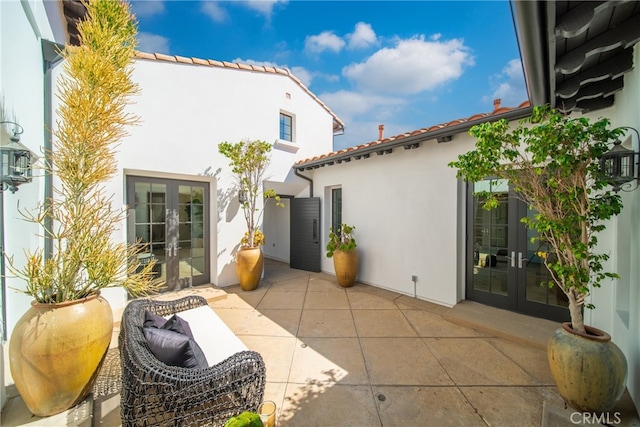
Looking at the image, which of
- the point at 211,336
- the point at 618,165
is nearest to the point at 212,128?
the point at 211,336

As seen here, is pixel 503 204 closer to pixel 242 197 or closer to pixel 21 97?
pixel 242 197

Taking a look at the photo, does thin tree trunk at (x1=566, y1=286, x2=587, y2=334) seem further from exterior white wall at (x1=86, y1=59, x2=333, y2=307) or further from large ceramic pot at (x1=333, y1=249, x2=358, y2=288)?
exterior white wall at (x1=86, y1=59, x2=333, y2=307)

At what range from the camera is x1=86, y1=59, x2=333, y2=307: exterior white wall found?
200 inches

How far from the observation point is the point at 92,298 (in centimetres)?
244

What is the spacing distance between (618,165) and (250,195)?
20.7 ft

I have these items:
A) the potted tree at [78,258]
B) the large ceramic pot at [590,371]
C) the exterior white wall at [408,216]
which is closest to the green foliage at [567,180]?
the large ceramic pot at [590,371]

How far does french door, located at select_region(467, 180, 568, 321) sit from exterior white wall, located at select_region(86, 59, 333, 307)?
17.1 ft

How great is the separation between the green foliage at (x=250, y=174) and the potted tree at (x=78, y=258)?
3274 mm

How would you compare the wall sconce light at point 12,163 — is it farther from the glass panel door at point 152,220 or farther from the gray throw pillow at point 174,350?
the glass panel door at point 152,220

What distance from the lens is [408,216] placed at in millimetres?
5691

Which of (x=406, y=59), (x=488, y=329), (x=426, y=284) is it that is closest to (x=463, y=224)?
(x=426, y=284)

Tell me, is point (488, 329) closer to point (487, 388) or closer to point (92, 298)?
point (487, 388)

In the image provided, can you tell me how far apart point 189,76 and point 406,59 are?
5143 millimetres

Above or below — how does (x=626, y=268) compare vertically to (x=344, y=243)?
above
